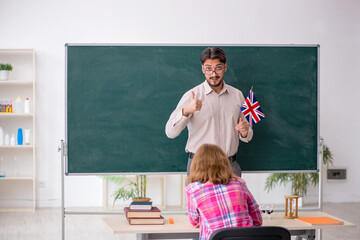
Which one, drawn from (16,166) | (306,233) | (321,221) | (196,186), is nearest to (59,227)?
(16,166)

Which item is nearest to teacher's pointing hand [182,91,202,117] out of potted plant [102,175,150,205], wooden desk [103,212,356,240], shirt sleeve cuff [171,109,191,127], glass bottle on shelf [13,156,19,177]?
shirt sleeve cuff [171,109,191,127]

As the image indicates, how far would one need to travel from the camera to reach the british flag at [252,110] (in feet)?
13.3

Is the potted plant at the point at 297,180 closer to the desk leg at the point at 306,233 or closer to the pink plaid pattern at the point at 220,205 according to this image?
the desk leg at the point at 306,233

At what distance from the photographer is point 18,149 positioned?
7289mm

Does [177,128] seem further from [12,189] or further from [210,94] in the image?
[12,189]

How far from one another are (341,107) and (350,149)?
2.16ft

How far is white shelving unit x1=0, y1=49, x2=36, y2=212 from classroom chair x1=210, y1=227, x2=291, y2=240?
5.34 meters

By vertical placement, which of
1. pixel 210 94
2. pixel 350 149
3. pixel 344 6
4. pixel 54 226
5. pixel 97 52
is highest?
pixel 344 6

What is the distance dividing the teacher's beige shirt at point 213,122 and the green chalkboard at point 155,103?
0.40m

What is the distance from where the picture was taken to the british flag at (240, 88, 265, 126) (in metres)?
4.07

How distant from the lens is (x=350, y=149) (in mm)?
7875

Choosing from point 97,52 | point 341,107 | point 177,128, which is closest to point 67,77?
point 97,52

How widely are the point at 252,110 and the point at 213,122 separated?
1.22 ft

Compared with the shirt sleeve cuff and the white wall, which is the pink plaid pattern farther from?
the white wall
